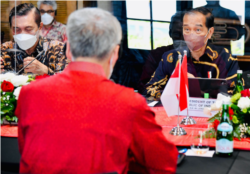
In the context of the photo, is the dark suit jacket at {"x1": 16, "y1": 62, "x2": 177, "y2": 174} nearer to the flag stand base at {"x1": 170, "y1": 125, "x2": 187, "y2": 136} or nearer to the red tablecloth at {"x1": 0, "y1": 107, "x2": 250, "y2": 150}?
the red tablecloth at {"x1": 0, "y1": 107, "x2": 250, "y2": 150}

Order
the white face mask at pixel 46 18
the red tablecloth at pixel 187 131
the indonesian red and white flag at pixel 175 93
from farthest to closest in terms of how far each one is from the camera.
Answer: the white face mask at pixel 46 18, the indonesian red and white flag at pixel 175 93, the red tablecloth at pixel 187 131

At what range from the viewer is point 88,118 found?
38.3 inches

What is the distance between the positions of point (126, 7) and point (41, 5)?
101 cm

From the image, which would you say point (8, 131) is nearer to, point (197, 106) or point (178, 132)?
point (178, 132)

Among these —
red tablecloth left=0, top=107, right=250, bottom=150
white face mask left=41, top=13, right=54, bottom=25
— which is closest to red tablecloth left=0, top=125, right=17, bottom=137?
red tablecloth left=0, top=107, right=250, bottom=150

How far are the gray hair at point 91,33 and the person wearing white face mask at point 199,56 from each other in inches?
87.4

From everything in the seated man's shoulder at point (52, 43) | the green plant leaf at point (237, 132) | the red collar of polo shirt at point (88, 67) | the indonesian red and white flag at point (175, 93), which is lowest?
the green plant leaf at point (237, 132)

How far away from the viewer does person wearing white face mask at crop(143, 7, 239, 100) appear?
333cm

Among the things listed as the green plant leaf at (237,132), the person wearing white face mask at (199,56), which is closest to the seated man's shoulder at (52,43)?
the person wearing white face mask at (199,56)

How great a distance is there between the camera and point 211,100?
2080mm

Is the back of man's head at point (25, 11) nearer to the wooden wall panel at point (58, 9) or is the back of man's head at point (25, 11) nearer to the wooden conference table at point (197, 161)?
the wooden wall panel at point (58, 9)

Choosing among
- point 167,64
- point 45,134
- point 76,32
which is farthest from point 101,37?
point 167,64

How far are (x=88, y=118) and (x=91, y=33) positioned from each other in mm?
265

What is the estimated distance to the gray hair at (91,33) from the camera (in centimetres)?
101
